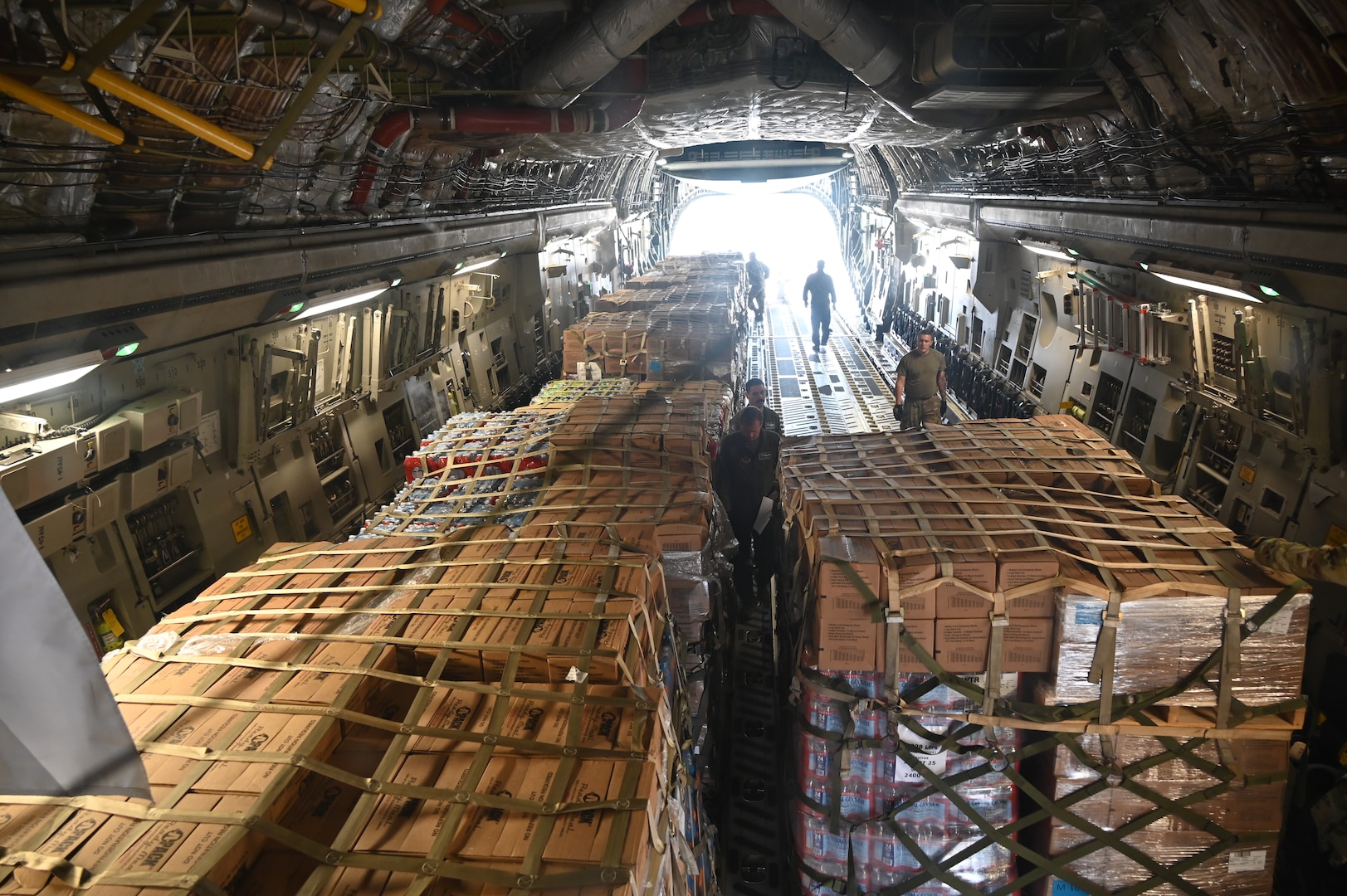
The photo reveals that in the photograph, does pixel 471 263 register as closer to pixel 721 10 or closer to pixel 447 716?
pixel 721 10

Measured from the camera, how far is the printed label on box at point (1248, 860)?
122 inches

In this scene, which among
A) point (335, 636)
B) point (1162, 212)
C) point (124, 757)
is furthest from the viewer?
point (1162, 212)

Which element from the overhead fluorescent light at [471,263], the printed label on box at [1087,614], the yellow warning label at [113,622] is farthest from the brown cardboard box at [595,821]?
the overhead fluorescent light at [471,263]

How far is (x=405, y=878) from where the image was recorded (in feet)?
6.20

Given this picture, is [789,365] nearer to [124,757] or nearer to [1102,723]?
[1102,723]

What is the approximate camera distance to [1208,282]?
5.10 meters

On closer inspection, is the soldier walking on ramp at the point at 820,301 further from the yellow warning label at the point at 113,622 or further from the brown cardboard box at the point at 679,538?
the yellow warning label at the point at 113,622

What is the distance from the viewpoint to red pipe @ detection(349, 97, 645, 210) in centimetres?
646

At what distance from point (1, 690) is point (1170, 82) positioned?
6686mm

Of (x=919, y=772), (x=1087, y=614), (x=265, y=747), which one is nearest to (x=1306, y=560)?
(x=1087, y=614)

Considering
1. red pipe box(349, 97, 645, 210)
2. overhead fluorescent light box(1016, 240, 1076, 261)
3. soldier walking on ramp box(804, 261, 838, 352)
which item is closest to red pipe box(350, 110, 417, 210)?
red pipe box(349, 97, 645, 210)

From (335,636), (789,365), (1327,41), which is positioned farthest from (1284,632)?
(789,365)

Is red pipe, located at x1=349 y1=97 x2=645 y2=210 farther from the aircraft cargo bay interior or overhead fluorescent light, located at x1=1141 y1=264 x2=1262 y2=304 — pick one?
overhead fluorescent light, located at x1=1141 y1=264 x2=1262 y2=304

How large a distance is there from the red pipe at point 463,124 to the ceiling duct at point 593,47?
6.4 inches
